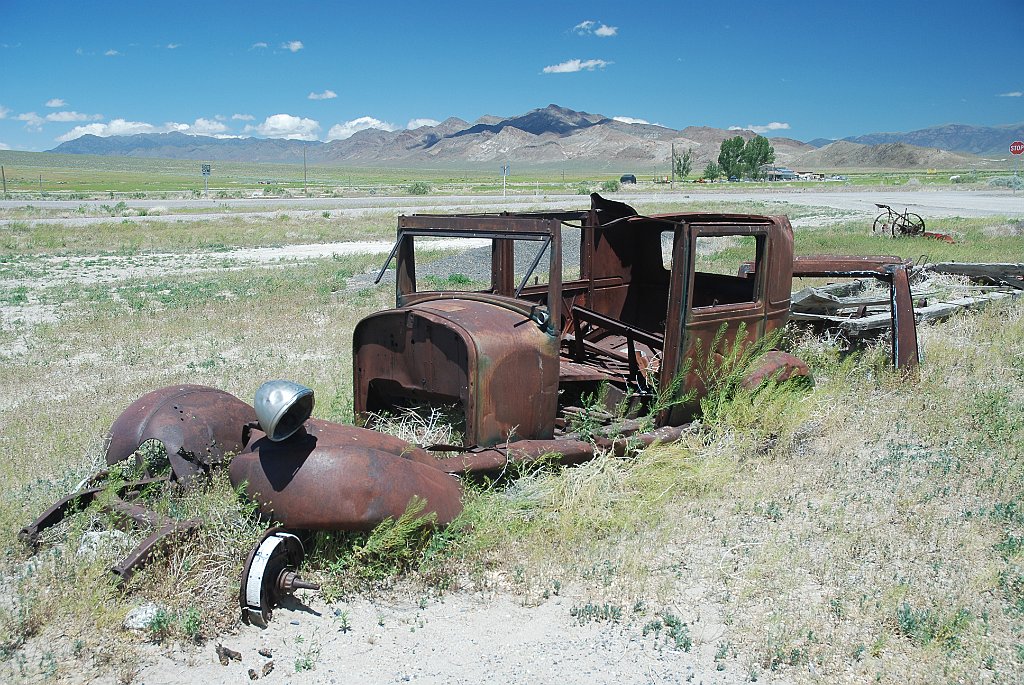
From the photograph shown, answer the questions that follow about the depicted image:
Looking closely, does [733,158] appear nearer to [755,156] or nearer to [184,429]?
[755,156]

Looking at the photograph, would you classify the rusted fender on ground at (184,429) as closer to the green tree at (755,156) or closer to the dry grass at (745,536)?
the dry grass at (745,536)

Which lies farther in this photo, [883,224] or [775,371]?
[883,224]

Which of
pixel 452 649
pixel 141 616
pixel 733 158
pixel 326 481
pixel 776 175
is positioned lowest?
pixel 452 649

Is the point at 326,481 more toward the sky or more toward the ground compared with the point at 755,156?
more toward the ground

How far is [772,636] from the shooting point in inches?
145

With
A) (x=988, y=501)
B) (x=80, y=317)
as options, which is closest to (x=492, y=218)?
(x=988, y=501)

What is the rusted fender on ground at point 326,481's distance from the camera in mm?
3762

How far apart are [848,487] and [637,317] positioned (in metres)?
2.81

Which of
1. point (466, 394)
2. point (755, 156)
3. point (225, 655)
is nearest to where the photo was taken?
point (225, 655)

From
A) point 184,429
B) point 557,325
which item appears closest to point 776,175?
point 557,325

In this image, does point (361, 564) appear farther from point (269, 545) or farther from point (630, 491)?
point (630, 491)

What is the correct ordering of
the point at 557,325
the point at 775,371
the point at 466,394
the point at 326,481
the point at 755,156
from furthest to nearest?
the point at 755,156, the point at 775,371, the point at 557,325, the point at 466,394, the point at 326,481

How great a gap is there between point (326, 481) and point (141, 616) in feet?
3.36

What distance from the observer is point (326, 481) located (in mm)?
3766
